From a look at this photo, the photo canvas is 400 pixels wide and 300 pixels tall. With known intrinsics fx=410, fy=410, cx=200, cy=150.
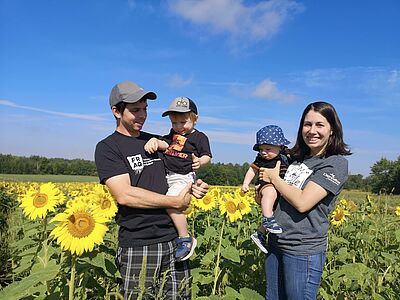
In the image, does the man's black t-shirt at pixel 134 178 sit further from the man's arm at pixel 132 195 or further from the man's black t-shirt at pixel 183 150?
the man's black t-shirt at pixel 183 150

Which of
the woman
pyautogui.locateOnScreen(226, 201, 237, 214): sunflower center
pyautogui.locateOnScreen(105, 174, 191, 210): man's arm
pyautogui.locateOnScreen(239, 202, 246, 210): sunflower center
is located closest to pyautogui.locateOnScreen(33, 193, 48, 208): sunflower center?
pyautogui.locateOnScreen(105, 174, 191, 210): man's arm

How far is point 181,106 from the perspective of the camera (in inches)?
130

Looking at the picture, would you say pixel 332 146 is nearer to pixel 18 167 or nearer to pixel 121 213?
pixel 121 213

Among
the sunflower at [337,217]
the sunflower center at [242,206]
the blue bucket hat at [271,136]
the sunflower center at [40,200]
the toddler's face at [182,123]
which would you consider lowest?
the sunflower at [337,217]

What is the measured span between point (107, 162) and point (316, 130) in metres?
1.43

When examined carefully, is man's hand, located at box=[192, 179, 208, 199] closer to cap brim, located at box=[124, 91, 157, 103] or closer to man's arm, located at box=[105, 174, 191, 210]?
man's arm, located at box=[105, 174, 191, 210]

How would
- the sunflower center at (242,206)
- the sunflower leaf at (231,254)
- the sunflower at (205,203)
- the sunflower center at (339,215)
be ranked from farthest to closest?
the sunflower center at (339,215), the sunflower at (205,203), the sunflower center at (242,206), the sunflower leaf at (231,254)

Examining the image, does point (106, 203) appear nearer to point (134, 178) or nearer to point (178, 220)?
point (134, 178)

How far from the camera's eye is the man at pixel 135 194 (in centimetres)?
278

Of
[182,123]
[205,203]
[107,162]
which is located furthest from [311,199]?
[205,203]

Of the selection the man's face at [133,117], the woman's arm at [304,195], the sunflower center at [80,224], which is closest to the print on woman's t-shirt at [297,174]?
the woman's arm at [304,195]

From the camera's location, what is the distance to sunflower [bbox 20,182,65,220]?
10.7 feet

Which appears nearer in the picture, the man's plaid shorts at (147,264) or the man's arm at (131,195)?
the man's arm at (131,195)

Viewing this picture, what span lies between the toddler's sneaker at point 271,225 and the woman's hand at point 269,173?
0.90ft
